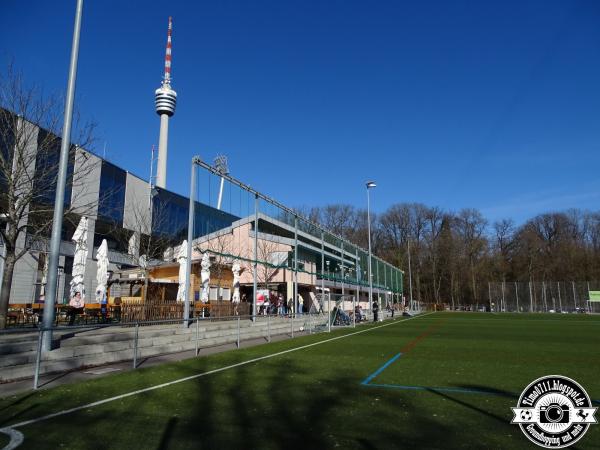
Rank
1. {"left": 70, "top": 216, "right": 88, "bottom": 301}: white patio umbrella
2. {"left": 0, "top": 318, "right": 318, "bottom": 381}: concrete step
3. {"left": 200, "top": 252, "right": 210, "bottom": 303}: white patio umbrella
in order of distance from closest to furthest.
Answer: {"left": 0, "top": 318, "right": 318, "bottom": 381}: concrete step
{"left": 70, "top": 216, "right": 88, "bottom": 301}: white patio umbrella
{"left": 200, "top": 252, "right": 210, "bottom": 303}: white patio umbrella

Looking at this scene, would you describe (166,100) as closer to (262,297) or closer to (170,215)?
(170,215)

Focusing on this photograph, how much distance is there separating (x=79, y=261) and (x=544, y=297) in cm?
7054

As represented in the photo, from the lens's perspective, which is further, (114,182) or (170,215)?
(170,215)

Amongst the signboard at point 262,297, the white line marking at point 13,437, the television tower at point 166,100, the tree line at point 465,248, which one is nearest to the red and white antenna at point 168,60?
the television tower at point 166,100

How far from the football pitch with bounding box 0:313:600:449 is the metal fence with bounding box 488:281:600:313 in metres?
63.1

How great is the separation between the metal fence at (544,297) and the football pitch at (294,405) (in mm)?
63123

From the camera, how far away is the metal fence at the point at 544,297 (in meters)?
65.6

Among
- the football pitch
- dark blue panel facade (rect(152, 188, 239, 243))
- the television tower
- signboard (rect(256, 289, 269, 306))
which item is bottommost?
the football pitch

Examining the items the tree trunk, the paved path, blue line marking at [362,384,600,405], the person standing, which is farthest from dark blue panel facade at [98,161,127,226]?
blue line marking at [362,384,600,405]

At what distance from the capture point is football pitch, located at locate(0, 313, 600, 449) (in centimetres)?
543

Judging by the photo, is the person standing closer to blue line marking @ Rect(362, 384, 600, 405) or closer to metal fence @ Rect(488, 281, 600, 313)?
blue line marking @ Rect(362, 384, 600, 405)

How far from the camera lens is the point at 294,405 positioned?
7.25 metres

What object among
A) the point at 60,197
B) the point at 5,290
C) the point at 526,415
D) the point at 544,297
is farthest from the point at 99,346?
the point at 544,297

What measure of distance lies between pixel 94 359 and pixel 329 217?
77.2 meters
